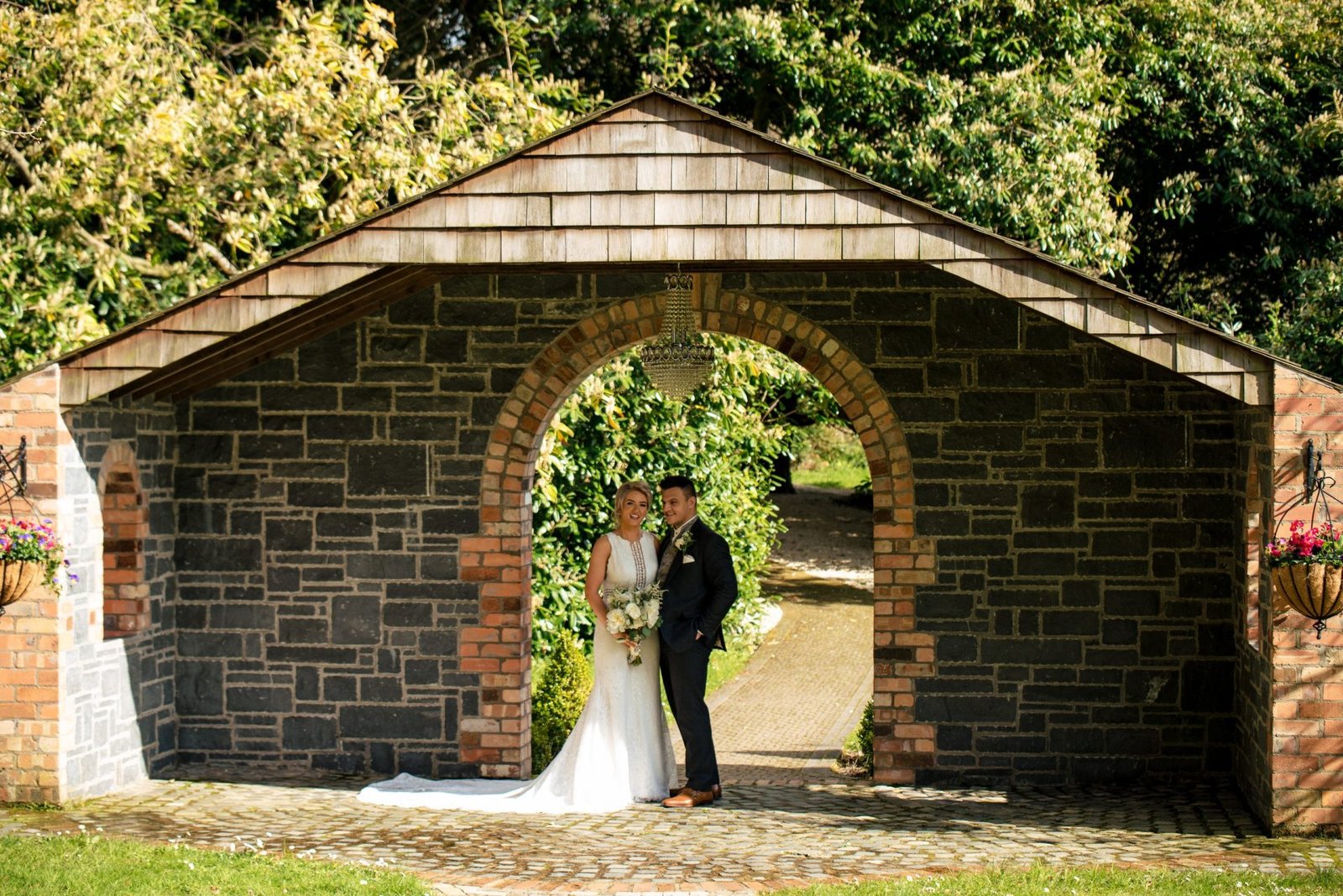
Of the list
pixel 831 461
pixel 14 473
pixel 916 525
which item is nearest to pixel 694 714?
pixel 916 525

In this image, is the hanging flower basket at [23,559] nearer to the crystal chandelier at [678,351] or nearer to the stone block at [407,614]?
the stone block at [407,614]

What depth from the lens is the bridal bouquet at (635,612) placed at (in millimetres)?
8312

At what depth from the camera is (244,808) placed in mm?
8070

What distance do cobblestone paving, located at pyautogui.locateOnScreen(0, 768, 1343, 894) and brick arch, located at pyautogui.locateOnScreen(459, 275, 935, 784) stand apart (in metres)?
0.70

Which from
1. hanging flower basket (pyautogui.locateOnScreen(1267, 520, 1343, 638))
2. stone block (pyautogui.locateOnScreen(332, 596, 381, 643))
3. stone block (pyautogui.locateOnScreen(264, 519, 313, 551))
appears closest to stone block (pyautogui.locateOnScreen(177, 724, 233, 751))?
stone block (pyautogui.locateOnScreen(332, 596, 381, 643))

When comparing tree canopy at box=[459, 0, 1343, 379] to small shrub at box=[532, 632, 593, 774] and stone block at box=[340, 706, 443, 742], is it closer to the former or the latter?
small shrub at box=[532, 632, 593, 774]

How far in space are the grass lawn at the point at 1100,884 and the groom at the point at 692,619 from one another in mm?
1991

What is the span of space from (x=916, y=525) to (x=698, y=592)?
4.64 ft

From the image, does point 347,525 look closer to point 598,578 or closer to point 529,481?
point 529,481

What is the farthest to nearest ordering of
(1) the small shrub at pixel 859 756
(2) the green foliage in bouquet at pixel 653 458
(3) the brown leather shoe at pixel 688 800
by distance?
(2) the green foliage in bouquet at pixel 653 458 < (1) the small shrub at pixel 859 756 < (3) the brown leather shoe at pixel 688 800

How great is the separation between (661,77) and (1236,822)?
1023cm

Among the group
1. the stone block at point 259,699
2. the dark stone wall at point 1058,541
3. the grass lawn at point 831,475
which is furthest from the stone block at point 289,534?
the grass lawn at point 831,475

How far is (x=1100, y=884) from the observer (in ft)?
20.9

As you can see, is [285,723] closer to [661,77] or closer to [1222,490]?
[1222,490]
